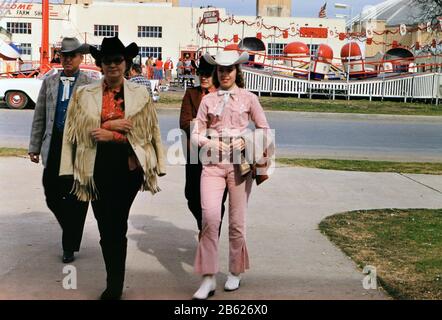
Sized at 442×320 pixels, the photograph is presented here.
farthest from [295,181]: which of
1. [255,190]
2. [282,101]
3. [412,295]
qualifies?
[282,101]

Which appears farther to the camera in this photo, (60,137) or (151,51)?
(151,51)

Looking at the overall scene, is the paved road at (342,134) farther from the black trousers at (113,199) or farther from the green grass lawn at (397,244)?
the black trousers at (113,199)

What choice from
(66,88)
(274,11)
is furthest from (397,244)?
(274,11)

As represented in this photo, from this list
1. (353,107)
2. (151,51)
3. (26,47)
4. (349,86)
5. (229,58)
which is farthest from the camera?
(151,51)

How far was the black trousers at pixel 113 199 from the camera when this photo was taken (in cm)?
507

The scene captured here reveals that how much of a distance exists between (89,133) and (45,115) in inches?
53.6

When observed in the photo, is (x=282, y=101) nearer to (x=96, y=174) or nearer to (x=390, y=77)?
(x=390, y=77)

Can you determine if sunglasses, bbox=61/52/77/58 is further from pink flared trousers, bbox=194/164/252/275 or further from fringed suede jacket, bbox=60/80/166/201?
pink flared trousers, bbox=194/164/252/275

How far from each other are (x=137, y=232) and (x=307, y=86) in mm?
25067

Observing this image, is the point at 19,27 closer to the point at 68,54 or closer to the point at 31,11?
the point at 31,11

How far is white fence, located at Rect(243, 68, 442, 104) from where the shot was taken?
31.3m

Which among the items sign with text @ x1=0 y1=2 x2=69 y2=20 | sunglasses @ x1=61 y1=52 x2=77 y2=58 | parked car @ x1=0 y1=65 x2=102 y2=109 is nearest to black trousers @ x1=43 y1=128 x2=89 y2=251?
sunglasses @ x1=61 y1=52 x2=77 y2=58

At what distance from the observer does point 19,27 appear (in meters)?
60.1

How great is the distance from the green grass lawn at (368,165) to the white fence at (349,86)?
60.2 feet
